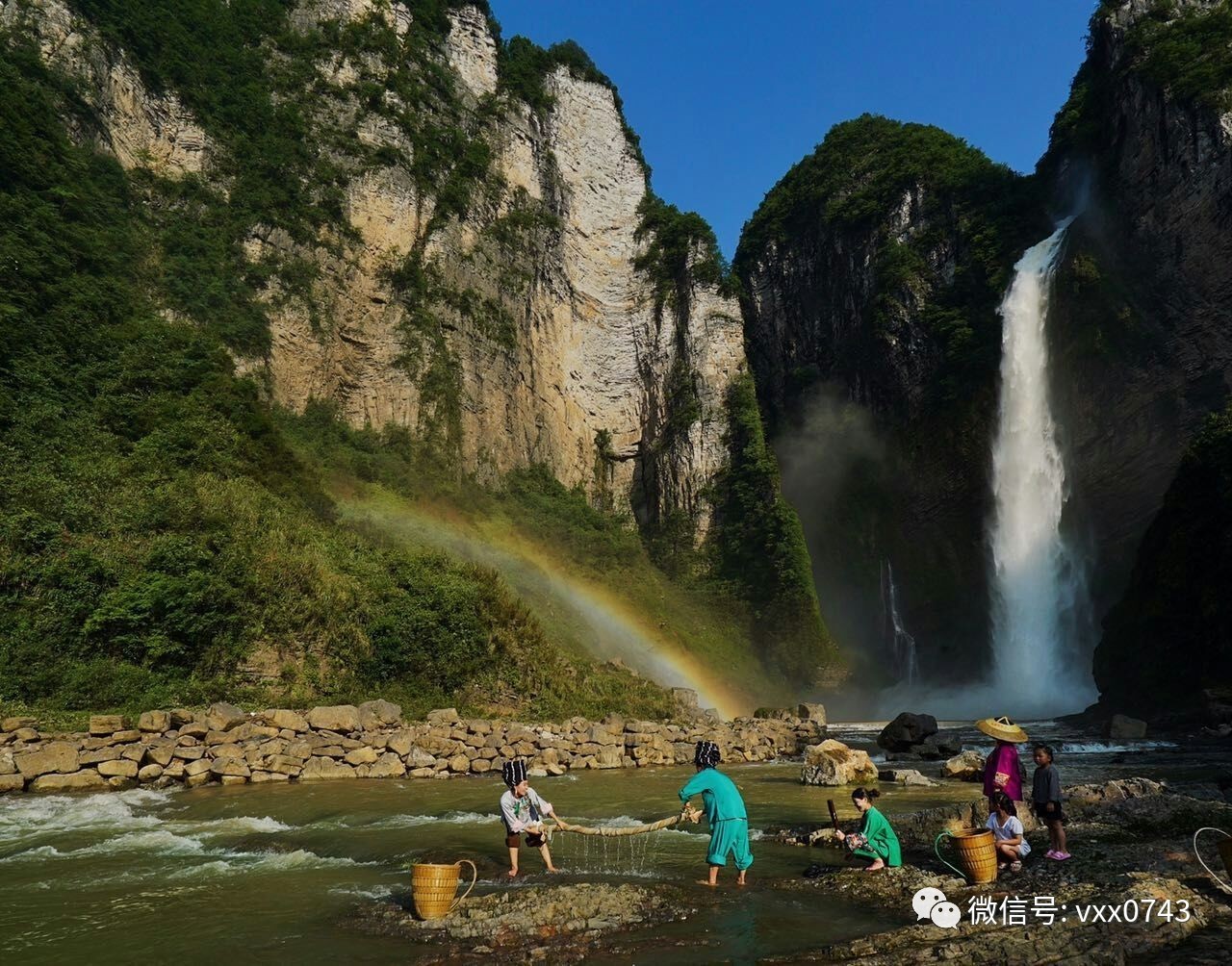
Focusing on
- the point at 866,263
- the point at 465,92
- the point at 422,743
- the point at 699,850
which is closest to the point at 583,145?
the point at 465,92

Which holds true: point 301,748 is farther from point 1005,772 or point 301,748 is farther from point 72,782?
point 1005,772

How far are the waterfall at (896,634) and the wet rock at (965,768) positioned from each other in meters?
33.1

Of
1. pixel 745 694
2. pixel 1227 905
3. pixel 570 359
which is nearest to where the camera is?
pixel 1227 905

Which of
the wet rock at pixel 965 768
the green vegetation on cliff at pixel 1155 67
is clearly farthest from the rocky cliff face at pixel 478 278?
the wet rock at pixel 965 768

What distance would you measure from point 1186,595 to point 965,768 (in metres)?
15.1

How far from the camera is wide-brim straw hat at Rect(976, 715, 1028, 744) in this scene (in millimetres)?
6930

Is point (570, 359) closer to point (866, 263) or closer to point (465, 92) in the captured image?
point (465, 92)

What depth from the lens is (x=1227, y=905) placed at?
16.1 feet

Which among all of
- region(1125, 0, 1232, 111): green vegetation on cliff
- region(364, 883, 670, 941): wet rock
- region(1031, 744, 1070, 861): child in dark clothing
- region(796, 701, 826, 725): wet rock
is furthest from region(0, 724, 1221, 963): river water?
region(1125, 0, 1232, 111): green vegetation on cliff

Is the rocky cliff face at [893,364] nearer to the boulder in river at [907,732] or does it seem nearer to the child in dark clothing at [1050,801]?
the boulder in river at [907,732]

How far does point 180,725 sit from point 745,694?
→ 102 ft

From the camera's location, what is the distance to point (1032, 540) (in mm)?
39469

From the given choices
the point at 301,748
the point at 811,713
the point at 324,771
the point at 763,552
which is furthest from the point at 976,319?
the point at 301,748

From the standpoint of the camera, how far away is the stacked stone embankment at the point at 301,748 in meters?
12.0
